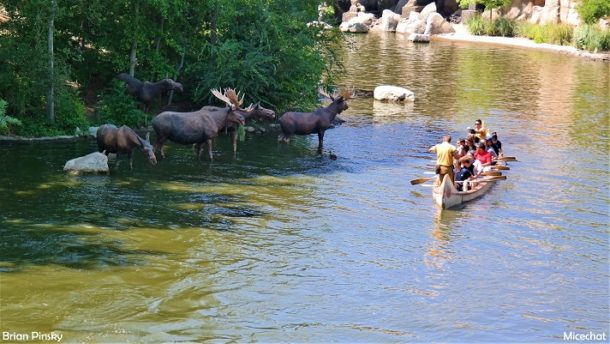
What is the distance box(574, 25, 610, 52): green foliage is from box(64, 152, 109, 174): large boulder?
173 feet

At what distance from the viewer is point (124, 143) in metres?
26.7

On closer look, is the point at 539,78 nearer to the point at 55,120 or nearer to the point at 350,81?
the point at 350,81

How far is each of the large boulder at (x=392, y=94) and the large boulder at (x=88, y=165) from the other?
66.6 ft

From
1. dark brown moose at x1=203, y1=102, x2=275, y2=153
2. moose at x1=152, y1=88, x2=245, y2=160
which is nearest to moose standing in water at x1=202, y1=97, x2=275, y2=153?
dark brown moose at x1=203, y1=102, x2=275, y2=153

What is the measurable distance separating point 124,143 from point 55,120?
473 cm

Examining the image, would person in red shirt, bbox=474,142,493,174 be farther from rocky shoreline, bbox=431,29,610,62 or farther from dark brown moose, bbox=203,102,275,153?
rocky shoreline, bbox=431,29,610,62

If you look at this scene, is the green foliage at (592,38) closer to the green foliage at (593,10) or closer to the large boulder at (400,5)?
the green foliage at (593,10)

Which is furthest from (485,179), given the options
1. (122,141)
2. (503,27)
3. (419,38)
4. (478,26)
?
(478,26)

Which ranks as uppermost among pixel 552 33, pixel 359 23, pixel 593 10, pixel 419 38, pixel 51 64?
pixel 593 10

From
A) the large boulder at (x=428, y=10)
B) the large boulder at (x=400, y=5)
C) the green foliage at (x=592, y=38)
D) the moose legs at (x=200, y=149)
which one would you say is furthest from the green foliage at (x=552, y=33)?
the moose legs at (x=200, y=149)

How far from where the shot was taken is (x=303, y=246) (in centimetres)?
2086

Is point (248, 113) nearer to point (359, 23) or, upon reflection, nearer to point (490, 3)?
point (359, 23)

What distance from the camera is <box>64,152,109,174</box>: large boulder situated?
25891 mm

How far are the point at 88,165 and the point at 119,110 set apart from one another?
19.8ft
